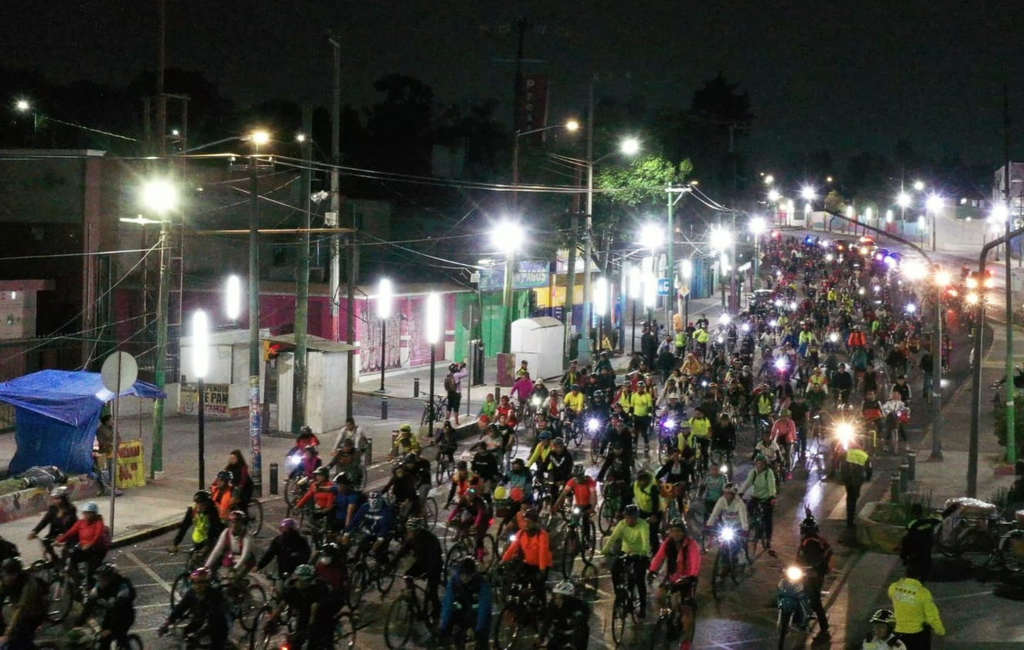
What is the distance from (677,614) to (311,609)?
3.83 meters

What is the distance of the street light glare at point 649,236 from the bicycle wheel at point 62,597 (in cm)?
3741

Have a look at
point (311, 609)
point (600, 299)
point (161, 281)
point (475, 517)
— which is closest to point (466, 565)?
point (311, 609)

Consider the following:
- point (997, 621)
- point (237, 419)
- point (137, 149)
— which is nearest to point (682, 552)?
point (997, 621)

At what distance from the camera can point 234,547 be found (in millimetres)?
13164

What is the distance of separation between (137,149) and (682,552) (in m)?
41.7

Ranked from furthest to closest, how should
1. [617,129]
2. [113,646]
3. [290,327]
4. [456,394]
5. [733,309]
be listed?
[733,309]
[617,129]
[290,327]
[456,394]
[113,646]

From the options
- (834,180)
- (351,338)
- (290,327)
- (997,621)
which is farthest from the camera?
(834,180)

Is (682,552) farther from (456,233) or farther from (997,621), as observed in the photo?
(456,233)

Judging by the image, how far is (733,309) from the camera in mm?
65500

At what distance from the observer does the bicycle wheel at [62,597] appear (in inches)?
529

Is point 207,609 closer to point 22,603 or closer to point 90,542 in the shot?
point 22,603

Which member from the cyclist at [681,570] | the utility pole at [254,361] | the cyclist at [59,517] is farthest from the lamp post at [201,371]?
the cyclist at [681,570]

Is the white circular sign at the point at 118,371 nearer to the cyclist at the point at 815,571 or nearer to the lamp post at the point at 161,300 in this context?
the lamp post at the point at 161,300

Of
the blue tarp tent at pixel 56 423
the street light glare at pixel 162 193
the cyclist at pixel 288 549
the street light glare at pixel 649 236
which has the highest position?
the street light glare at pixel 649 236
